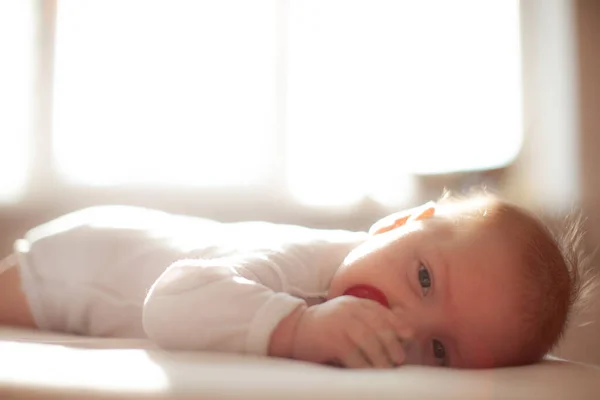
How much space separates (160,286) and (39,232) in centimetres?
53

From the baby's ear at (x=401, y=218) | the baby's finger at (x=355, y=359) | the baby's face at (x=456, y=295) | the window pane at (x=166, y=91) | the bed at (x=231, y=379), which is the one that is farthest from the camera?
the window pane at (x=166, y=91)

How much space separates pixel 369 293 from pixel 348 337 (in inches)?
5.7

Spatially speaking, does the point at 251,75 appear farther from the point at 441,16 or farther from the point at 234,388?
the point at 234,388

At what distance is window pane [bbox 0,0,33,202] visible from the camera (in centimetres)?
243

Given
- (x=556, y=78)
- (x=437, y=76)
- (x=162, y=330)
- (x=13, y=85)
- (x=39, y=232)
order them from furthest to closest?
1. (x=13, y=85)
2. (x=437, y=76)
3. (x=556, y=78)
4. (x=39, y=232)
5. (x=162, y=330)

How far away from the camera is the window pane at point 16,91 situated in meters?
2.43

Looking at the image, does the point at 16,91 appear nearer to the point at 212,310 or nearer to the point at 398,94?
the point at 398,94

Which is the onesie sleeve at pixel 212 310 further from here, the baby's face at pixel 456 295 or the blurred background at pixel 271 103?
the blurred background at pixel 271 103

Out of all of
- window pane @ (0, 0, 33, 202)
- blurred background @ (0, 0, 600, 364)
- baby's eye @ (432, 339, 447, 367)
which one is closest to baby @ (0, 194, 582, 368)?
baby's eye @ (432, 339, 447, 367)

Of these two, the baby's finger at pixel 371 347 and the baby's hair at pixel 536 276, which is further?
the baby's hair at pixel 536 276

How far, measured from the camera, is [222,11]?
241 centimetres

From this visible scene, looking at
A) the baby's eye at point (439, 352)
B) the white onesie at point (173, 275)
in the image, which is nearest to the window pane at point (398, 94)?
the white onesie at point (173, 275)

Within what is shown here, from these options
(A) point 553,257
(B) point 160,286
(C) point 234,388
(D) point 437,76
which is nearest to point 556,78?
→ (D) point 437,76

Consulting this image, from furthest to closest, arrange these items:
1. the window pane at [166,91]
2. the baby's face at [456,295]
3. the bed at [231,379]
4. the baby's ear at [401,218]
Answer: the window pane at [166,91]
the baby's ear at [401,218]
the baby's face at [456,295]
the bed at [231,379]
